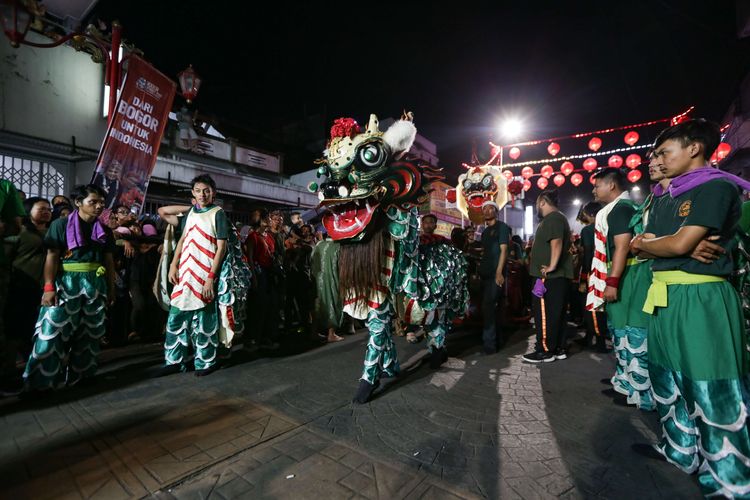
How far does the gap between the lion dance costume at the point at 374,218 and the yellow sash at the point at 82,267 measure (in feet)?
6.91

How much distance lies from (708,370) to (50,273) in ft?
14.7

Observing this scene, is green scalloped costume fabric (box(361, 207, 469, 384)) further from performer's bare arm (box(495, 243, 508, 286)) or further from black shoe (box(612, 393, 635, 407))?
black shoe (box(612, 393, 635, 407))

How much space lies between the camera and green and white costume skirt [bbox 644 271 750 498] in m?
1.59

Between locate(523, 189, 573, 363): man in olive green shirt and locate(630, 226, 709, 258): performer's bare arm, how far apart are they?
2108 mm

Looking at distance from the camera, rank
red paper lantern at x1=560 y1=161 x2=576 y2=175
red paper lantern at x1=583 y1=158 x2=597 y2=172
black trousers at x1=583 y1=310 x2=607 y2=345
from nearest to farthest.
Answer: black trousers at x1=583 y1=310 x2=607 y2=345, red paper lantern at x1=583 y1=158 x2=597 y2=172, red paper lantern at x1=560 y1=161 x2=576 y2=175

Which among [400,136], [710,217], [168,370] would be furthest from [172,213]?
[710,217]

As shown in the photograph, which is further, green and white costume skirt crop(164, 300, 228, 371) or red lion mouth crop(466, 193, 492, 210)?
red lion mouth crop(466, 193, 492, 210)

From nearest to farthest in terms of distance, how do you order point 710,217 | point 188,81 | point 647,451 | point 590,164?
1. point 710,217
2. point 647,451
3. point 188,81
4. point 590,164

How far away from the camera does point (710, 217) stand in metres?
1.63

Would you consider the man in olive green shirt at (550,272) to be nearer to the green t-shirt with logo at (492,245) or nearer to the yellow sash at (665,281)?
the green t-shirt with logo at (492,245)

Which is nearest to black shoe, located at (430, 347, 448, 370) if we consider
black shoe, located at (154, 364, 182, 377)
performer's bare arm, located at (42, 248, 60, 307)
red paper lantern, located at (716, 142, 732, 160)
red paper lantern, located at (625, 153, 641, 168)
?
black shoe, located at (154, 364, 182, 377)

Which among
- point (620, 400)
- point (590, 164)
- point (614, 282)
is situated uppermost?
point (590, 164)

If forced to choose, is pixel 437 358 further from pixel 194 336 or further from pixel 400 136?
pixel 194 336

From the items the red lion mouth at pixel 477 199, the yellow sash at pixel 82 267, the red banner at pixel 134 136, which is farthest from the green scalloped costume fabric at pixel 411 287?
the red lion mouth at pixel 477 199
